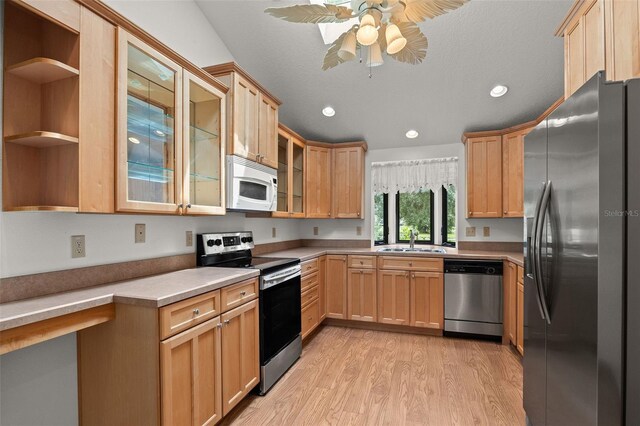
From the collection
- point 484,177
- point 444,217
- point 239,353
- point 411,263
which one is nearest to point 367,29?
point 239,353

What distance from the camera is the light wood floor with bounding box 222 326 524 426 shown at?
2092 millimetres

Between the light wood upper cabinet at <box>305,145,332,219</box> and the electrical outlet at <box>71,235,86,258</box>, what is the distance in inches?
97.8

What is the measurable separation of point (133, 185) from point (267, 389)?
1.74 metres

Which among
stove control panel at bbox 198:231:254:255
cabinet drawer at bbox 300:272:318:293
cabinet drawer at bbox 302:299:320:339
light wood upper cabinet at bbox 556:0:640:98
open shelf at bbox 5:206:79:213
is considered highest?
light wood upper cabinet at bbox 556:0:640:98

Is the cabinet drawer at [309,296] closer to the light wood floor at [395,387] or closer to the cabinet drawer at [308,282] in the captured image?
the cabinet drawer at [308,282]

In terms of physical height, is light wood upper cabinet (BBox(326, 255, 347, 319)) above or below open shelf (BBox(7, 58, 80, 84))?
below

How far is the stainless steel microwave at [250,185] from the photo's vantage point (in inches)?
95.7

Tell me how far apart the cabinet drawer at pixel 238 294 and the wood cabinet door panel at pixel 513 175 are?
289cm

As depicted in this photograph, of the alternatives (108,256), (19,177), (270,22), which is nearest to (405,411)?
(108,256)

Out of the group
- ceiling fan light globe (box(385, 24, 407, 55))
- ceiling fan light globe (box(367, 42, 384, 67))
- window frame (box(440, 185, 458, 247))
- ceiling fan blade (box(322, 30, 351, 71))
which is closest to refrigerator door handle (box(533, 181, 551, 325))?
ceiling fan light globe (box(385, 24, 407, 55))

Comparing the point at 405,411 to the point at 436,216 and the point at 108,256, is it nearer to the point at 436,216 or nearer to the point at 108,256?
the point at 108,256

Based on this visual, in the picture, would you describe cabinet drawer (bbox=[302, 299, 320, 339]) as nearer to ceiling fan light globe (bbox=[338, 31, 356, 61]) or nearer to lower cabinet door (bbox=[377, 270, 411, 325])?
lower cabinet door (bbox=[377, 270, 411, 325])

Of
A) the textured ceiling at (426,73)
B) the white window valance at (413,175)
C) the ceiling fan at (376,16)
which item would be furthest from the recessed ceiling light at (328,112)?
the ceiling fan at (376,16)

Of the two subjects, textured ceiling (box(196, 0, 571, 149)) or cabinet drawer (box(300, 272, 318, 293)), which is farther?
cabinet drawer (box(300, 272, 318, 293))
